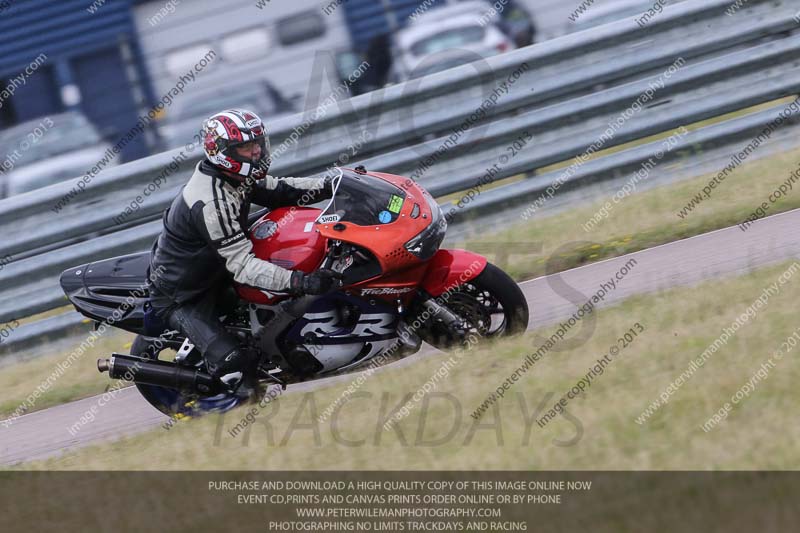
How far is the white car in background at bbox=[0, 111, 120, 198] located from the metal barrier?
7013 millimetres

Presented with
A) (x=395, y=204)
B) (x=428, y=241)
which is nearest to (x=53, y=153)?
(x=395, y=204)

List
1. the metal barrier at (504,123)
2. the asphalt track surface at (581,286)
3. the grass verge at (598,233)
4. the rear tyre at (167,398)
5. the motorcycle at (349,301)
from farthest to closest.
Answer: the metal barrier at (504,123)
the grass verge at (598,233)
the asphalt track surface at (581,286)
the rear tyre at (167,398)
the motorcycle at (349,301)

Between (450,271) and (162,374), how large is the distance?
6.03 ft

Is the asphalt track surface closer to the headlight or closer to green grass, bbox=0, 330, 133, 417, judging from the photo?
green grass, bbox=0, 330, 133, 417

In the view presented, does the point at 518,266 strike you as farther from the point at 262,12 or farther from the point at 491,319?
the point at 262,12

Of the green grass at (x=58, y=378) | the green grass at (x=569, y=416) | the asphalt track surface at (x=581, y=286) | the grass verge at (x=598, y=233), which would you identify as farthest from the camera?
the grass verge at (x=598, y=233)

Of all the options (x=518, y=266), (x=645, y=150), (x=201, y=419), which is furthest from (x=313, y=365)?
(x=645, y=150)

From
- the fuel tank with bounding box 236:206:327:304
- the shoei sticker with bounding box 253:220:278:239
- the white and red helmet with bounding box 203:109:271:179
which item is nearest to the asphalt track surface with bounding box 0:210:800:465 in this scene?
the fuel tank with bounding box 236:206:327:304

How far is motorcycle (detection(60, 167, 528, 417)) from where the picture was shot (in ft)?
18.2

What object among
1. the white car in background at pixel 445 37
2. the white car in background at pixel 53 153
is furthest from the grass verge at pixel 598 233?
the white car in background at pixel 445 37

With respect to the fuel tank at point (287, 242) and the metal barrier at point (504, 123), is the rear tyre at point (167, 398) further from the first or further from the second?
the metal barrier at point (504, 123)

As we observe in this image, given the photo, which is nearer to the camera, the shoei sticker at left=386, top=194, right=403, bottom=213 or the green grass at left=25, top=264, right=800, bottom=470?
the green grass at left=25, top=264, right=800, bottom=470

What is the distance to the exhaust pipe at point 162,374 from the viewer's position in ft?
19.6

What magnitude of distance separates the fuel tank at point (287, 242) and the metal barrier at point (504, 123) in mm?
2125
